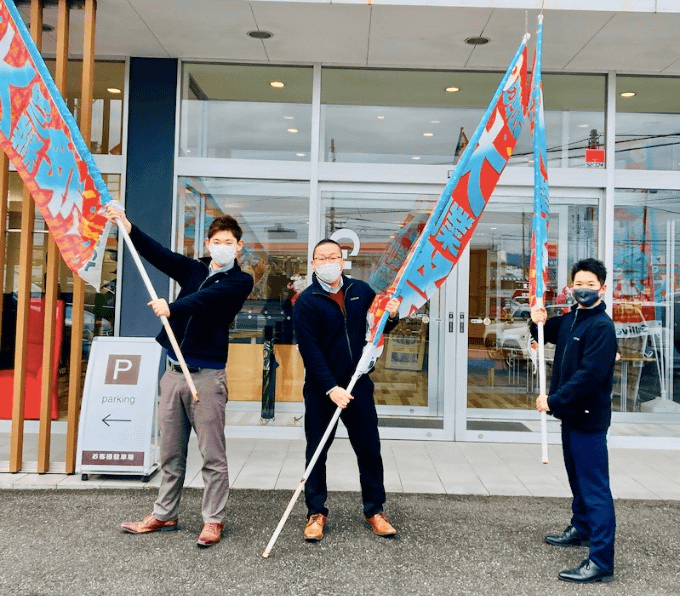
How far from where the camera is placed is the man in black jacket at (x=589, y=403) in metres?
3.12

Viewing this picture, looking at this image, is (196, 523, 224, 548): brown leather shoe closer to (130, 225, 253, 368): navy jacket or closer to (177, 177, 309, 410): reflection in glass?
(130, 225, 253, 368): navy jacket

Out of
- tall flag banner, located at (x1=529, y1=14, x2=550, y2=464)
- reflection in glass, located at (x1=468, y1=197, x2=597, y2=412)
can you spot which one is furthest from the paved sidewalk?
reflection in glass, located at (x1=468, y1=197, x2=597, y2=412)

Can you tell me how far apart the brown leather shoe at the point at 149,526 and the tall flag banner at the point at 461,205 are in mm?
1438

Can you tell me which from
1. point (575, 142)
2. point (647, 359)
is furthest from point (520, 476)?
point (575, 142)

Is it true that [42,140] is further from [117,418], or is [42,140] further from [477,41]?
[477,41]

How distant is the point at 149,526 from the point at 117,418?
1195mm

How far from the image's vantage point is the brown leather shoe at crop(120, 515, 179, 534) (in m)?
3.61

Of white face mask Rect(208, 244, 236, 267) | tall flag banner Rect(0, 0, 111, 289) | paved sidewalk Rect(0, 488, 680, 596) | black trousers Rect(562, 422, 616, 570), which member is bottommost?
paved sidewalk Rect(0, 488, 680, 596)

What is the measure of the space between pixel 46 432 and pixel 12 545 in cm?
140

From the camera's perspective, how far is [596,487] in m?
3.17

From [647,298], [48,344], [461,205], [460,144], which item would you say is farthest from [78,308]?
[647,298]

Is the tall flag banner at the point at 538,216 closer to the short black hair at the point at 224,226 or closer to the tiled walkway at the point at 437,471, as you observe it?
the short black hair at the point at 224,226

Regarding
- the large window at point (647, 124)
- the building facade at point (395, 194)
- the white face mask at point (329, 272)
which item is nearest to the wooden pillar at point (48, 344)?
the building facade at point (395, 194)

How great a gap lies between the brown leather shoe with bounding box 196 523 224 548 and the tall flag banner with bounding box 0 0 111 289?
1.74 m
